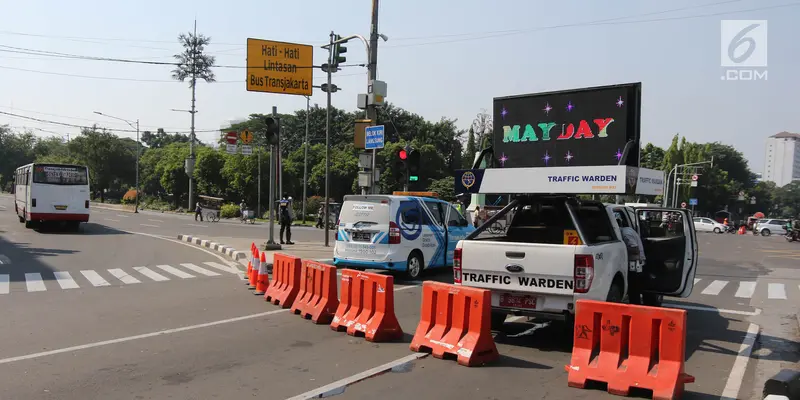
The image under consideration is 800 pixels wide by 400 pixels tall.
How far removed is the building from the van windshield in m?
163

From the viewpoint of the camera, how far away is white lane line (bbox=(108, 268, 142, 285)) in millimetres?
13297

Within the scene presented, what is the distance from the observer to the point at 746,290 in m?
14.1

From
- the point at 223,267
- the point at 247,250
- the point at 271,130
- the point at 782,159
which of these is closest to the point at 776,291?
the point at 223,267

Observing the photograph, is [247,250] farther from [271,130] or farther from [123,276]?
[123,276]

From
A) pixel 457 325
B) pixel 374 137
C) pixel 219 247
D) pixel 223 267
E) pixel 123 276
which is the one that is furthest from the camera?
pixel 219 247

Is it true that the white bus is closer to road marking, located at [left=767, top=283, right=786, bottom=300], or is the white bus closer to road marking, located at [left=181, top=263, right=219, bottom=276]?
road marking, located at [left=181, top=263, right=219, bottom=276]

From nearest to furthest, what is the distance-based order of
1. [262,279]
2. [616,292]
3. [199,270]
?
[616,292] → [262,279] → [199,270]

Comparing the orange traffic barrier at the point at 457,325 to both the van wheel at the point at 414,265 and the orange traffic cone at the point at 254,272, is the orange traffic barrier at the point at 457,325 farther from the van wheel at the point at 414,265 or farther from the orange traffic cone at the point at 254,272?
the van wheel at the point at 414,265

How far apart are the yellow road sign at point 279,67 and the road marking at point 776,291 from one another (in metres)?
14.2

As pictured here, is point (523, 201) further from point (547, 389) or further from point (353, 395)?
point (353, 395)

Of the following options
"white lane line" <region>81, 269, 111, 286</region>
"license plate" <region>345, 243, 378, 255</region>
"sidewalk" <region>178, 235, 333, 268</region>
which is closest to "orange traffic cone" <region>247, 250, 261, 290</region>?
"license plate" <region>345, 243, 378, 255</region>

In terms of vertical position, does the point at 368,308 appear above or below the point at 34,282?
above

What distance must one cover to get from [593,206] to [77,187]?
81.2ft

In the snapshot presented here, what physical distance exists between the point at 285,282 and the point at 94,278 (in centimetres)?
606
